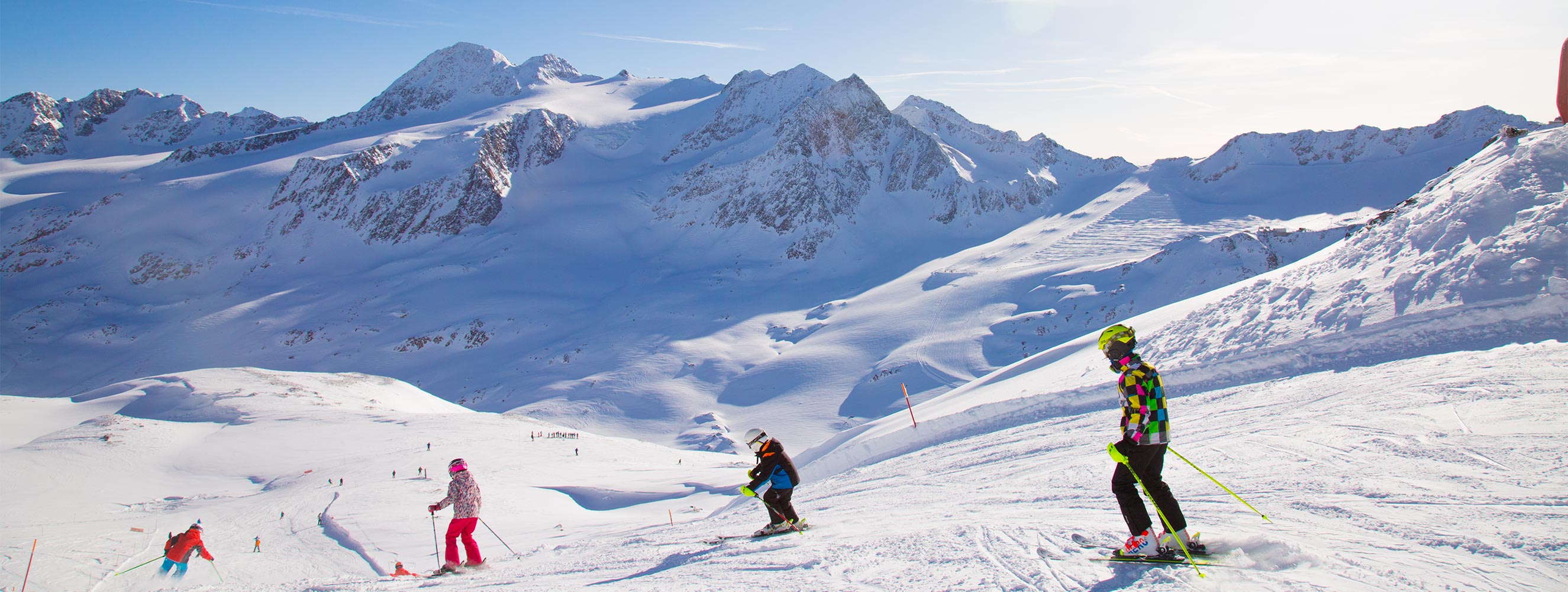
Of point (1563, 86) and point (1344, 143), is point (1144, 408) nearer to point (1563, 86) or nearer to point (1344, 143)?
point (1563, 86)

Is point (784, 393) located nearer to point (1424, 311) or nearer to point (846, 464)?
point (846, 464)

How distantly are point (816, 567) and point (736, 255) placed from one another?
91.6 metres

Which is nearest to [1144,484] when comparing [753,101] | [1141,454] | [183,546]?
[1141,454]

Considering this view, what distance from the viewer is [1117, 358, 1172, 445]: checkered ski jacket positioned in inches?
206

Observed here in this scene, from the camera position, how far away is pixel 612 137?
403ft

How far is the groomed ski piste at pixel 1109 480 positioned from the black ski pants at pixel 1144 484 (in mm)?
354

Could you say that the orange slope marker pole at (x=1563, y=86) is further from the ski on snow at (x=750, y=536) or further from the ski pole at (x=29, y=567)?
the ski pole at (x=29, y=567)

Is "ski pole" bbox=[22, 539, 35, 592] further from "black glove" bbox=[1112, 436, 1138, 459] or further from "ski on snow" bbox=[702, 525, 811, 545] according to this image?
"black glove" bbox=[1112, 436, 1138, 459]

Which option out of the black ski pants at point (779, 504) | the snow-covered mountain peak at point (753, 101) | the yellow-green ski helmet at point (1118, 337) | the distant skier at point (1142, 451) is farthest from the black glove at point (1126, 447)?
the snow-covered mountain peak at point (753, 101)

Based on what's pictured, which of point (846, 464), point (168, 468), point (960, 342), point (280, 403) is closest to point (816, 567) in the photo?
point (846, 464)

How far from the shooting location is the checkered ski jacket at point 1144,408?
524 centimetres

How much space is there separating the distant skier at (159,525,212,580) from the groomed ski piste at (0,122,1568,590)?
1.20 feet

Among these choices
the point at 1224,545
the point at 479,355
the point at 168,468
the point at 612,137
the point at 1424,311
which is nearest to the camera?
the point at 1224,545

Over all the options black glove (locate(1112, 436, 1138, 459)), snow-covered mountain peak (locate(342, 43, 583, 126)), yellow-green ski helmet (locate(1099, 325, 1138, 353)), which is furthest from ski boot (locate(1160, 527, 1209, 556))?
snow-covered mountain peak (locate(342, 43, 583, 126))
